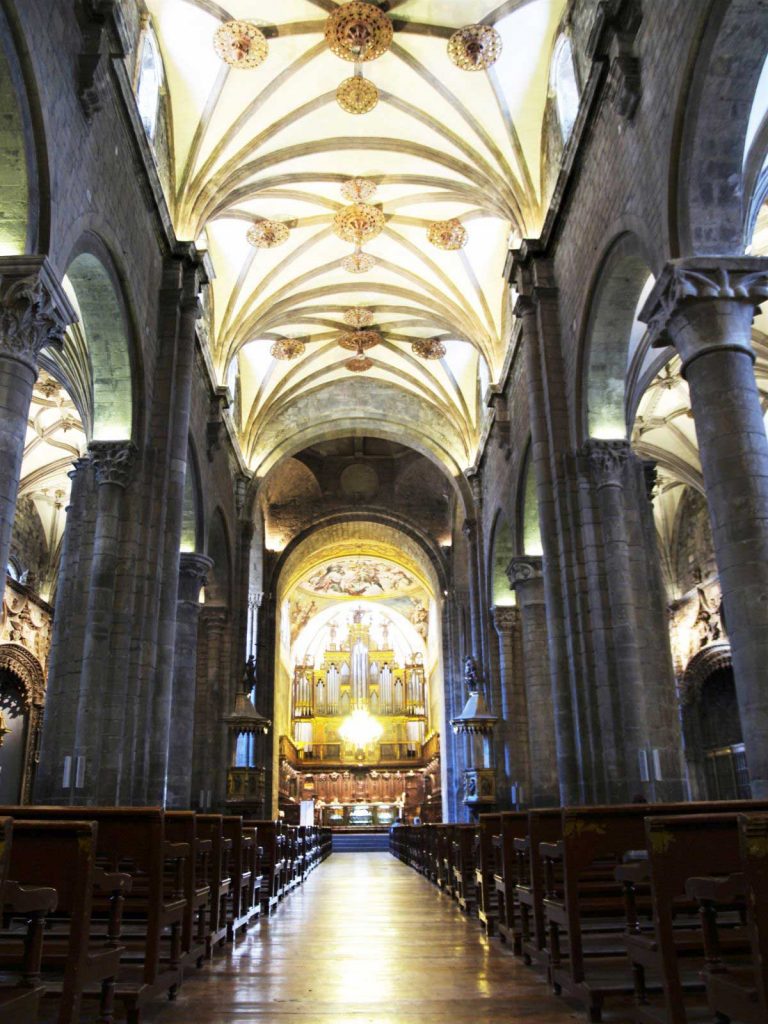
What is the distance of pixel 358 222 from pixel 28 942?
1653 cm

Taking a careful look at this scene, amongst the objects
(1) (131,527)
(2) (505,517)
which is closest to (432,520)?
(2) (505,517)

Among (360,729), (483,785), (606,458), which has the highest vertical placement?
(606,458)

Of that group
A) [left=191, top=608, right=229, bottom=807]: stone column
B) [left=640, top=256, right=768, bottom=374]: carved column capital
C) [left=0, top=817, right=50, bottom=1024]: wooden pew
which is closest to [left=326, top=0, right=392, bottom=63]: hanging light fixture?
[left=640, top=256, right=768, bottom=374]: carved column capital

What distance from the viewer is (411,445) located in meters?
25.0

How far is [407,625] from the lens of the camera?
43781 mm

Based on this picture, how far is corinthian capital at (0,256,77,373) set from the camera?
25.4ft

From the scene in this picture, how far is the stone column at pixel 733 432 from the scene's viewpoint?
6.88 metres

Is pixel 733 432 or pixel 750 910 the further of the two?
pixel 733 432

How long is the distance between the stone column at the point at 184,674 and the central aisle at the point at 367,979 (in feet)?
27.3

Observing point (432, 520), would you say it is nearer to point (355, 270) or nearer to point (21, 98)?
point (355, 270)

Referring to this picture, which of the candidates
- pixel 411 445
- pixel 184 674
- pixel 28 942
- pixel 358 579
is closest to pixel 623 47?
pixel 28 942

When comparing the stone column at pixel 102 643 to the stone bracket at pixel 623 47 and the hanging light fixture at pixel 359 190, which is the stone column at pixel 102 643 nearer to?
the hanging light fixture at pixel 359 190

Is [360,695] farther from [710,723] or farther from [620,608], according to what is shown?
[620,608]

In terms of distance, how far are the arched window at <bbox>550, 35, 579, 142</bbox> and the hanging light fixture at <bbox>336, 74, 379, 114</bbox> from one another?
2.94 m
